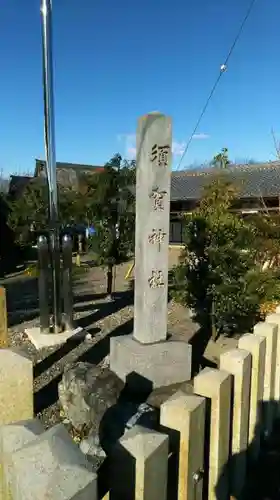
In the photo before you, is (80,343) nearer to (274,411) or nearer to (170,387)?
(170,387)

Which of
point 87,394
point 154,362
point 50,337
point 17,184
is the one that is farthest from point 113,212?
point 17,184

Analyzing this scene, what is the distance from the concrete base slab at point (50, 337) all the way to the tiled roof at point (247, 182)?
994cm

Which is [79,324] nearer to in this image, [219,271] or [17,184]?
[219,271]

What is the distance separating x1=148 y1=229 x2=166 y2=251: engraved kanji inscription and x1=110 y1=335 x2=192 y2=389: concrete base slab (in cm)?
107

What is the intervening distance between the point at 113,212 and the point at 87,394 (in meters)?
5.01

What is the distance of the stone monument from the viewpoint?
12.9 ft

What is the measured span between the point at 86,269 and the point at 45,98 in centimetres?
924

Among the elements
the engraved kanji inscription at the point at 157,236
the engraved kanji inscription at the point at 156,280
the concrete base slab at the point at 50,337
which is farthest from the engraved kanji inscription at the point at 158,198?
the concrete base slab at the point at 50,337

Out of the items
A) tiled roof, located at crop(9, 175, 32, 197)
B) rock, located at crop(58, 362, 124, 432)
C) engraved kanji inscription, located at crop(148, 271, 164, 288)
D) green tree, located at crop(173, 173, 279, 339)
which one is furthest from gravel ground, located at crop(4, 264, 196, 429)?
tiled roof, located at crop(9, 175, 32, 197)

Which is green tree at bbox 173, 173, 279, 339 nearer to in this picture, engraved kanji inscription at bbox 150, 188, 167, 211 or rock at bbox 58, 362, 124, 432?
engraved kanji inscription at bbox 150, 188, 167, 211

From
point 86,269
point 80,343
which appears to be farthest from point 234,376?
point 86,269

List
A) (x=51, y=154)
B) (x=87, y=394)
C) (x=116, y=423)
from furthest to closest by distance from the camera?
(x=51, y=154) < (x=87, y=394) < (x=116, y=423)

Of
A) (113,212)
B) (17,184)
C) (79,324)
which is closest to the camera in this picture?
(79,324)

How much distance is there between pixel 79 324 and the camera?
259 inches
